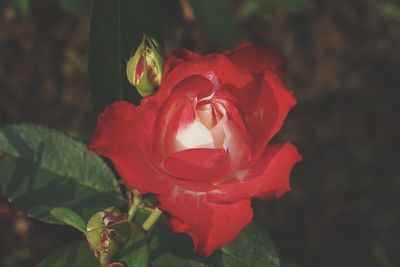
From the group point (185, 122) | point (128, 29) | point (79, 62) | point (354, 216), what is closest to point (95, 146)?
point (185, 122)

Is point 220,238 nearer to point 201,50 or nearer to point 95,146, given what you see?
point 95,146

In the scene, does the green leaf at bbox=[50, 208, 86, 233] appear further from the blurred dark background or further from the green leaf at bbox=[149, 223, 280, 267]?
the blurred dark background

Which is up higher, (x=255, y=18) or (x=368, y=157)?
(x=255, y=18)

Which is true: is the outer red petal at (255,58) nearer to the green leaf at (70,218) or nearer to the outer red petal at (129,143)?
the outer red petal at (129,143)

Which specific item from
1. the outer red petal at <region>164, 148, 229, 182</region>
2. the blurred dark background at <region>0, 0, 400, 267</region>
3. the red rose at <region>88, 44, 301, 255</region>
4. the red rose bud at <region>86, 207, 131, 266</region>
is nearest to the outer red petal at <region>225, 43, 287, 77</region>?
the red rose at <region>88, 44, 301, 255</region>

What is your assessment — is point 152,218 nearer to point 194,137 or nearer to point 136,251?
point 136,251

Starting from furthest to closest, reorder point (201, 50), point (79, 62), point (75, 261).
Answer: point (201, 50)
point (79, 62)
point (75, 261)

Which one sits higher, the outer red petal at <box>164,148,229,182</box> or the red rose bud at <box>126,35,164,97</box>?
the red rose bud at <box>126,35,164,97</box>
